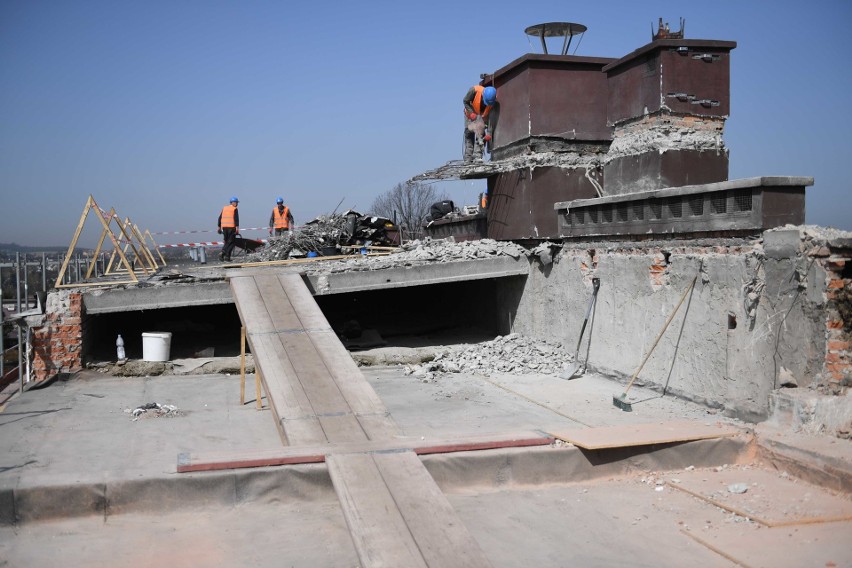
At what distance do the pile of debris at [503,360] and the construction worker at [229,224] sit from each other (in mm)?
6829

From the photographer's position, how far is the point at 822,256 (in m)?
7.31

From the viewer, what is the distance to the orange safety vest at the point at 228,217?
17578 millimetres

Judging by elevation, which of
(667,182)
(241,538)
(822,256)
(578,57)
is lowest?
(241,538)

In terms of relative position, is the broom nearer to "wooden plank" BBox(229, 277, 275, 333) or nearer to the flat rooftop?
the flat rooftop

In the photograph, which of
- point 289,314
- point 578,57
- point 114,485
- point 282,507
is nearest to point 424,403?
point 289,314

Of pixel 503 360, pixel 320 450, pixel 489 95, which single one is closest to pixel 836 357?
pixel 320 450

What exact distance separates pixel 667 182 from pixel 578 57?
159 inches

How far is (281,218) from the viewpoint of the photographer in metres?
19.7

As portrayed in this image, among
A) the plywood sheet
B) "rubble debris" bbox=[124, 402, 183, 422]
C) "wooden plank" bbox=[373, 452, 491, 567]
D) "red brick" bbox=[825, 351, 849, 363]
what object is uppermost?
"red brick" bbox=[825, 351, 849, 363]

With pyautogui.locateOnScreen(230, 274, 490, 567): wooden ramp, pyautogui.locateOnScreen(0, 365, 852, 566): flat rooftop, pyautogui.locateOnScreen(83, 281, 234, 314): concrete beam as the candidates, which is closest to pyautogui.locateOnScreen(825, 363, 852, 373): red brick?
pyautogui.locateOnScreen(0, 365, 852, 566): flat rooftop

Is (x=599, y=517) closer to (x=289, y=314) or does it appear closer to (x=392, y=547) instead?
(x=392, y=547)

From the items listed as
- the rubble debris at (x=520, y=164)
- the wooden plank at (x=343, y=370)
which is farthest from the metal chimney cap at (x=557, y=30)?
the wooden plank at (x=343, y=370)

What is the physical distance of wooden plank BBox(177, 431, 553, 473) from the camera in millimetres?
6340

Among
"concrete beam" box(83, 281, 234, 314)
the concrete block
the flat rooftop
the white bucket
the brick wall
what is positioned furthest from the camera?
the white bucket
